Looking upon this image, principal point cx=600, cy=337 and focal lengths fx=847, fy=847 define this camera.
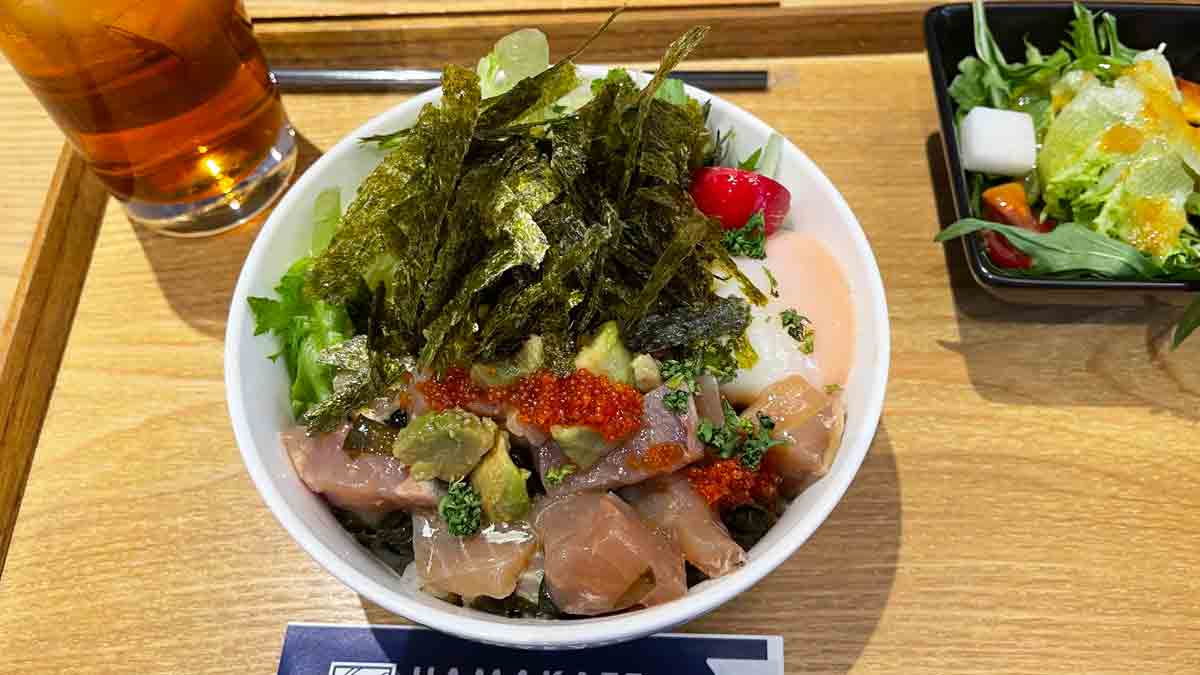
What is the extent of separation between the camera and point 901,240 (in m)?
1.75

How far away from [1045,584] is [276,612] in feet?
4.13

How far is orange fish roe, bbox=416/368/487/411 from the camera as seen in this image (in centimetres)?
117

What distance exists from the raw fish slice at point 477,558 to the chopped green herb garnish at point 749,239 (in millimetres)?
546

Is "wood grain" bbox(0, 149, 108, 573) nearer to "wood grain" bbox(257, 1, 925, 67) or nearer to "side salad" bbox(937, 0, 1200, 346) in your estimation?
"wood grain" bbox(257, 1, 925, 67)

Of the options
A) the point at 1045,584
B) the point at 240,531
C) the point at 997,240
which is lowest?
the point at 1045,584

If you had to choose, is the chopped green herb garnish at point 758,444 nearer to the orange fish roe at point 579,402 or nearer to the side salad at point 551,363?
the side salad at point 551,363

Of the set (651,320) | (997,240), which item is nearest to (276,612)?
(651,320)

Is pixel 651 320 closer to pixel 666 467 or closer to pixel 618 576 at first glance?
pixel 666 467

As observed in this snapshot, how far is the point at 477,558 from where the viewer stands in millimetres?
1114

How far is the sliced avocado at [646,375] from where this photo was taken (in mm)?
1183

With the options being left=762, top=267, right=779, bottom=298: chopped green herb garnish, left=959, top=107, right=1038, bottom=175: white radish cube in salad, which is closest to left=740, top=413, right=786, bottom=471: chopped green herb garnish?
left=762, top=267, right=779, bottom=298: chopped green herb garnish

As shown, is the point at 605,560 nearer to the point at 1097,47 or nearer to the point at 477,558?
the point at 477,558

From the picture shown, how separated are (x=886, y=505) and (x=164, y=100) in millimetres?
1433

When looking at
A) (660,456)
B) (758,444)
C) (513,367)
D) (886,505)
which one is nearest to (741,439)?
(758,444)
